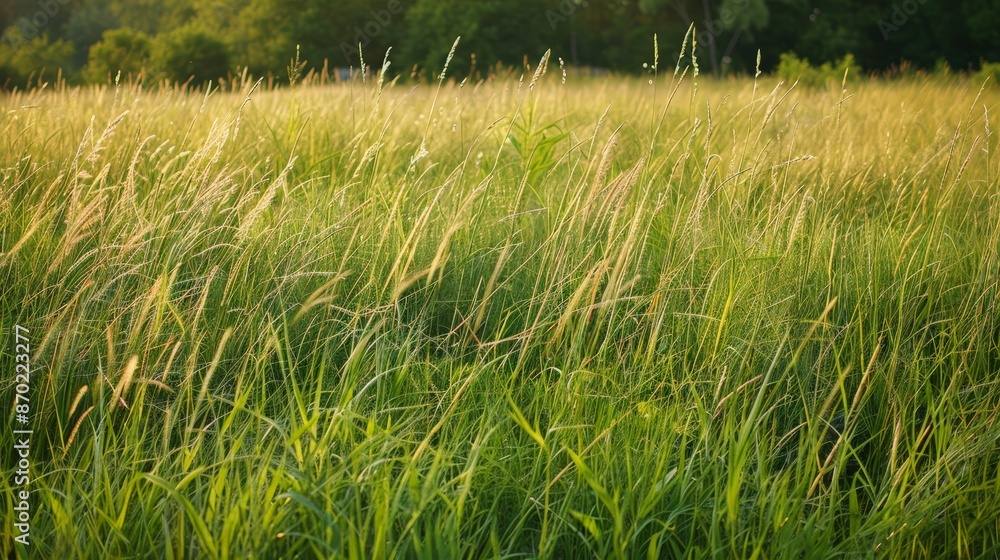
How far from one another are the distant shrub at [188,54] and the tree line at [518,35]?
0.04 meters

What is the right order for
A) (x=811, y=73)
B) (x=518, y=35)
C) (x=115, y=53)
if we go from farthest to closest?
(x=518, y=35) < (x=115, y=53) < (x=811, y=73)

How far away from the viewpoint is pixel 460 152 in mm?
3494

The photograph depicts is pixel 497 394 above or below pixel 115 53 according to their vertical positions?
below

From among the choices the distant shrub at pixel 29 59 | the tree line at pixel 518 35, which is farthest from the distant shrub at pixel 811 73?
the distant shrub at pixel 29 59

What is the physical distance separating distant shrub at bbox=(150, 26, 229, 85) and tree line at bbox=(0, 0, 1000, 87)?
39 millimetres

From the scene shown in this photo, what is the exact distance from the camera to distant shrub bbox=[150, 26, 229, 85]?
20250mm

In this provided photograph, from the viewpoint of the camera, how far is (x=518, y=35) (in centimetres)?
2769

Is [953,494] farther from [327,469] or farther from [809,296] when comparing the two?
[327,469]

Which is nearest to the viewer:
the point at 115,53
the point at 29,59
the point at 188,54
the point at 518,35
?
the point at 188,54

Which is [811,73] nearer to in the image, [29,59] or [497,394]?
[497,394]

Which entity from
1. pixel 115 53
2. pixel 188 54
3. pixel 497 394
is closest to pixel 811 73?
pixel 497 394

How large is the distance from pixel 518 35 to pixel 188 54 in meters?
12.3

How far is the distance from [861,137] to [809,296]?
115 inches

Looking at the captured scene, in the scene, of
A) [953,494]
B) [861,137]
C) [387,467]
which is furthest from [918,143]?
[387,467]
